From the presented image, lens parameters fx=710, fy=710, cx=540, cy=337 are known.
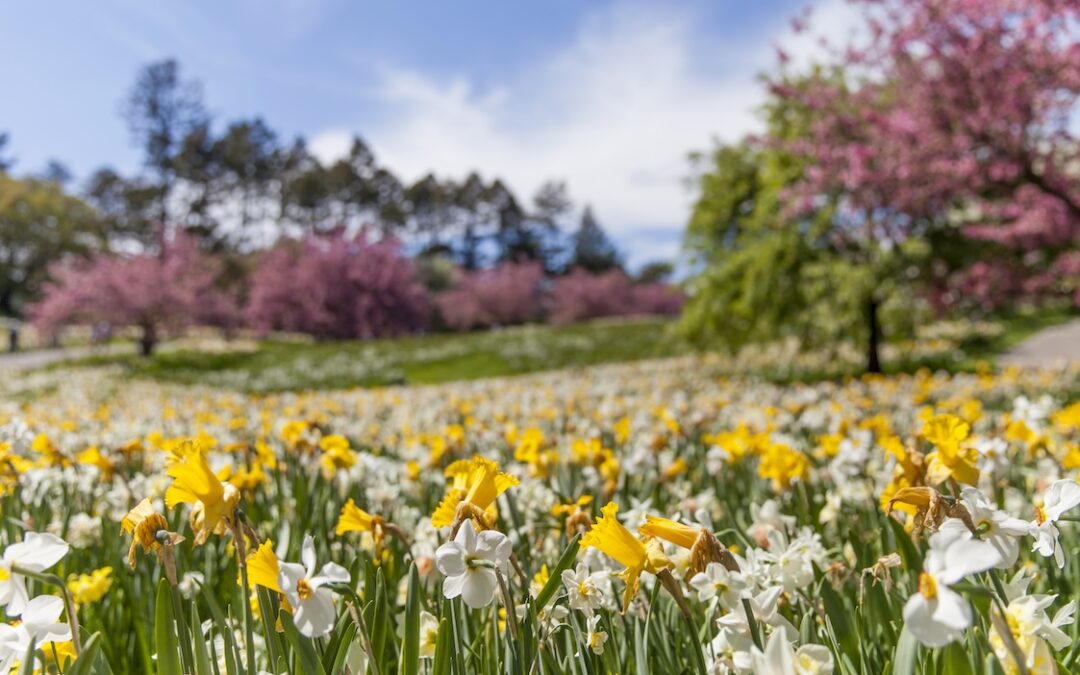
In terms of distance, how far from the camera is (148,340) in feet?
64.7

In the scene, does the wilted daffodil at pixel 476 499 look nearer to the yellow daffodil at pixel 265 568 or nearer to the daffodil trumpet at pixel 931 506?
the yellow daffodil at pixel 265 568

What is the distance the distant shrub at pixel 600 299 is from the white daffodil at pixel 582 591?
46245mm

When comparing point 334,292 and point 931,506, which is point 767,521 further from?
point 334,292

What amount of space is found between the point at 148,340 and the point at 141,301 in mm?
1242

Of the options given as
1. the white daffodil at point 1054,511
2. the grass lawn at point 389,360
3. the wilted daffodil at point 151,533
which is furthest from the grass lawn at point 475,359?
the wilted daffodil at point 151,533

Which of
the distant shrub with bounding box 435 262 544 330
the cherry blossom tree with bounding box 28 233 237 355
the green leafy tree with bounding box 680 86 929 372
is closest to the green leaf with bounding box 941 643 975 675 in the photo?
the green leafy tree with bounding box 680 86 929 372

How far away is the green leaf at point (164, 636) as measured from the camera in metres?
→ 1.09

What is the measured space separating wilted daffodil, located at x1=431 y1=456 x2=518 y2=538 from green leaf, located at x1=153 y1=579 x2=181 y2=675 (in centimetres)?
42

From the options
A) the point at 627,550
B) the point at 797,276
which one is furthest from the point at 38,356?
the point at 627,550

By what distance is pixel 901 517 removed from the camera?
5.81 feet

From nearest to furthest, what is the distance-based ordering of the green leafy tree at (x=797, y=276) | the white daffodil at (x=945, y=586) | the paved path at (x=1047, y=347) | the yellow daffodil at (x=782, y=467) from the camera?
the white daffodil at (x=945, y=586)
the yellow daffodil at (x=782, y=467)
the green leafy tree at (x=797, y=276)
the paved path at (x=1047, y=347)

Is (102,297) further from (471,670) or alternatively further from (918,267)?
(471,670)

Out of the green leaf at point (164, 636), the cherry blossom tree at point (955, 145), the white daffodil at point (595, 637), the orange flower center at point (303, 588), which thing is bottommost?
the white daffodil at point (595, 637)

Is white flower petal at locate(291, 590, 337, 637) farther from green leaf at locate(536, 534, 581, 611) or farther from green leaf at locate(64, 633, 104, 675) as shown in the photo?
green leaf at locate(536, 534, 581, 611)
